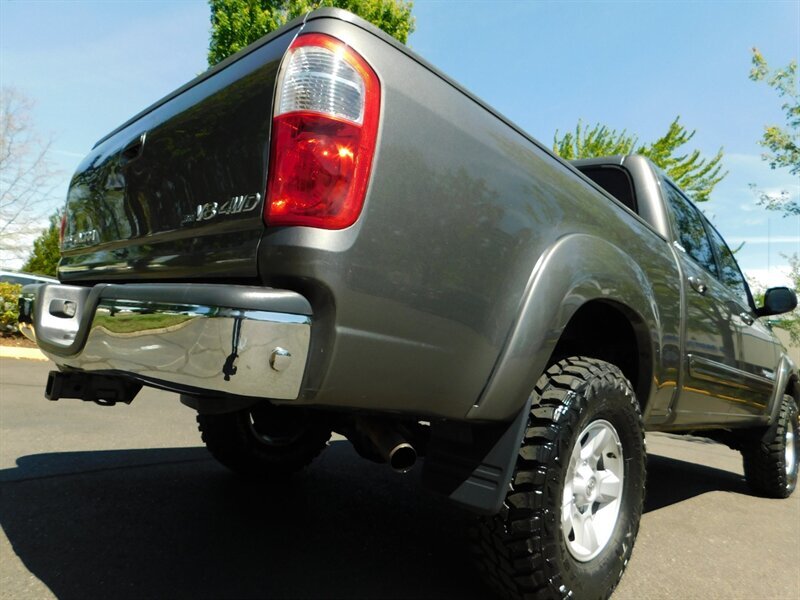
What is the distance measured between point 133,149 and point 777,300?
13.5 ft

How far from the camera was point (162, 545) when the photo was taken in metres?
2.47

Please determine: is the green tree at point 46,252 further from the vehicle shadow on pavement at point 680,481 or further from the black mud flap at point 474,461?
the black mud flap at point 474,461

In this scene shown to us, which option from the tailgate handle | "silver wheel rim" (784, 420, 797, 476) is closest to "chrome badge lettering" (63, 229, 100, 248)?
the tailgate handle

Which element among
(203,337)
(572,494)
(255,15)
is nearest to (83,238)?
(203,337)

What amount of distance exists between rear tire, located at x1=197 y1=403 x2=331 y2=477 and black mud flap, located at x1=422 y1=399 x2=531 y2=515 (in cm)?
134

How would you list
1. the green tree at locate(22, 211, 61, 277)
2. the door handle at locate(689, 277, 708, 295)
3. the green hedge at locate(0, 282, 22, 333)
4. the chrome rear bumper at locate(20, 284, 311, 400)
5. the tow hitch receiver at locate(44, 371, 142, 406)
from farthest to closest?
the green tree at locate(22, 211, 61, 277)
the green hedge at locate(0, 282, 22, 333)
the door handle at locate(689, 277, 708, 295)
the tow hitch receiver at locate(44, 371, 142, 406)
the chrome rear bumper at locate(20, 284, 311, 400)

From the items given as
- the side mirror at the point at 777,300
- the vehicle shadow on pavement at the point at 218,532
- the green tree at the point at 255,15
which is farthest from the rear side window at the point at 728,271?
the green tree at the point at 255,15

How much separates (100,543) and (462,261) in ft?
6.23

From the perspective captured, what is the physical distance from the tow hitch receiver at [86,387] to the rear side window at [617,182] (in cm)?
265

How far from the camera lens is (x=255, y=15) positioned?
15.8m

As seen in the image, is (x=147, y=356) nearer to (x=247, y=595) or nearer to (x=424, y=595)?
(x=247, y=595)

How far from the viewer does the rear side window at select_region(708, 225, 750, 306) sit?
13.0 ft

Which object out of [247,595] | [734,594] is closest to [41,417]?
[247,595]

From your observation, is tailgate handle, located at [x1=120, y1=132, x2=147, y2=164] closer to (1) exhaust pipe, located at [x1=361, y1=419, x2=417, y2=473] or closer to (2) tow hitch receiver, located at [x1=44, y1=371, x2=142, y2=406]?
(2) tow hitch receiver, located at [x1=44, y1=371, x2=142, y2=406]
